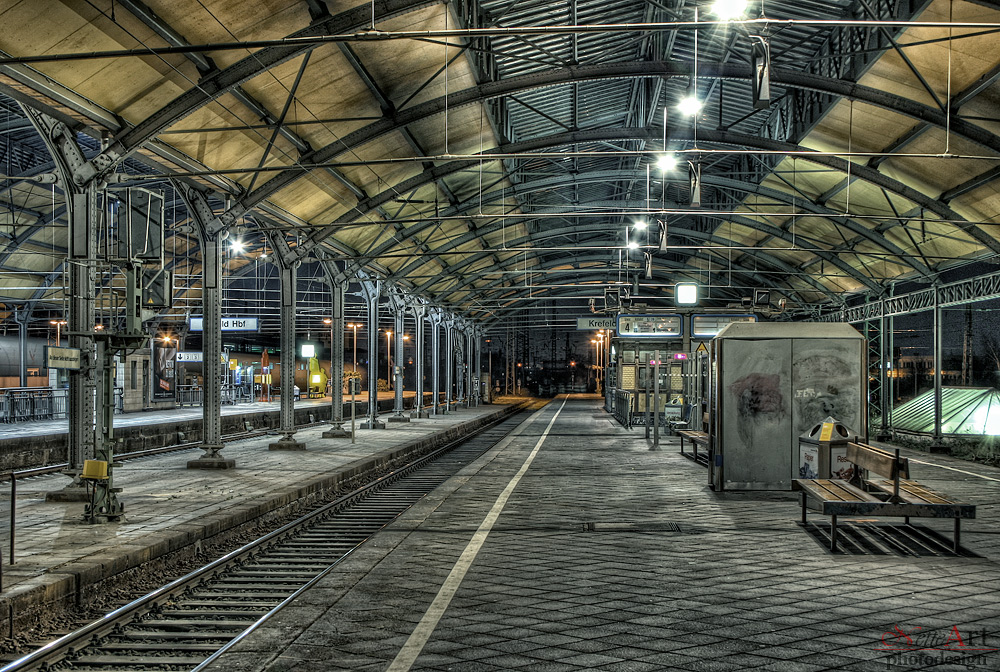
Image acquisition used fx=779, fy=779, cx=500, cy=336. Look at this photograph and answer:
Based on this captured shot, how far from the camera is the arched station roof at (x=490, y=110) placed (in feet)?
36.0

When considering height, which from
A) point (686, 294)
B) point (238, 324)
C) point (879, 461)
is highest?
point (686, 294)

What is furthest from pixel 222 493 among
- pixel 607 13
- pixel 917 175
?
pixel 917 175

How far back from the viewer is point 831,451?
9.43 m

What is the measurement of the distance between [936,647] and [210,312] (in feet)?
43.7

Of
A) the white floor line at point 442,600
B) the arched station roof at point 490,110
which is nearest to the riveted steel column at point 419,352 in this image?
the arched station roof at point 490,110

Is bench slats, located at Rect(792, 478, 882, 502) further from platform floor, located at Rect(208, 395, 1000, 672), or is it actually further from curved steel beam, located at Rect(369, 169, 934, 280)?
curved steel beam, located at Rect(369, 169, 934, 280)

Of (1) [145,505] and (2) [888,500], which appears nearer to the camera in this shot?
(2) [888,500]

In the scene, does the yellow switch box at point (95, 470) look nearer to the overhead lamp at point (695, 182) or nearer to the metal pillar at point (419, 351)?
the overhead lamp at point (695, 182)

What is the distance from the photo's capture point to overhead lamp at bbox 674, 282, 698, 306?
21734mm

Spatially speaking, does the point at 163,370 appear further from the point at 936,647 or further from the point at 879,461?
the point at 936,647

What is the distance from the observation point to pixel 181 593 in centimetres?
681

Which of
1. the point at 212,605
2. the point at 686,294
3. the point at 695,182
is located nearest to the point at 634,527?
the point at 212,605

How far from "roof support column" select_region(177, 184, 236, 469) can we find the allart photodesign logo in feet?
40.4

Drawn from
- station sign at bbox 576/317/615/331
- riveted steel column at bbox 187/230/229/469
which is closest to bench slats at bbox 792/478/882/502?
riveted steel column at bbox 187/230/229/469
